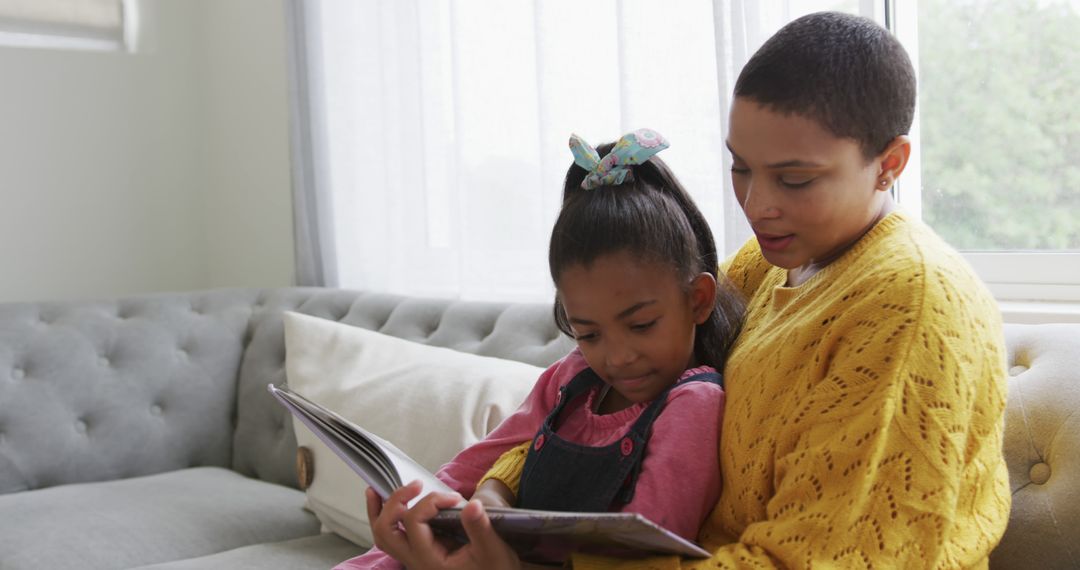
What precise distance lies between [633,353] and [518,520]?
29 centimetres

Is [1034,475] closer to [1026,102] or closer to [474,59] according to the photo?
[1026,102]

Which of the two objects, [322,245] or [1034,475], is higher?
[322,245]

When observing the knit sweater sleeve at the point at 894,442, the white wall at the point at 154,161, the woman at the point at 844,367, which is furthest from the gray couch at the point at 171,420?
the knit sweater sleeve at the point at 894,442

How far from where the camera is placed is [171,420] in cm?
265

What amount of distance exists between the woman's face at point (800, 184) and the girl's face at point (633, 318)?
16 centimetres

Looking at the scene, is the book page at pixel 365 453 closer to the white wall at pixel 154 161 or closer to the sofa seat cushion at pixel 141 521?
the sofa seat cushion at pixel 141 521

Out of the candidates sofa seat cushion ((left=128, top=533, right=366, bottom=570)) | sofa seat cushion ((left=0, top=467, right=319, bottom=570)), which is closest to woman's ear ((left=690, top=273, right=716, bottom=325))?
sofa seat cushion ((left=128, top=533, right=366, bottom=570))

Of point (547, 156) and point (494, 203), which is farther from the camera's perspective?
point (494, 203)

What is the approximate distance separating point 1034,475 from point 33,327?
227cm

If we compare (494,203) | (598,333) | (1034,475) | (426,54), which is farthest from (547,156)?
(1034,475)

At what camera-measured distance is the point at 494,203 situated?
8.53 feet

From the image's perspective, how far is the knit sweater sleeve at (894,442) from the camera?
3.03ft

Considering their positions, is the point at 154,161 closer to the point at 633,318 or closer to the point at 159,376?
the point at 159,376

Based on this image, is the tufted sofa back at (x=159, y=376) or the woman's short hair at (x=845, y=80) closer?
the woman's short hair at (x=845, y=80)
